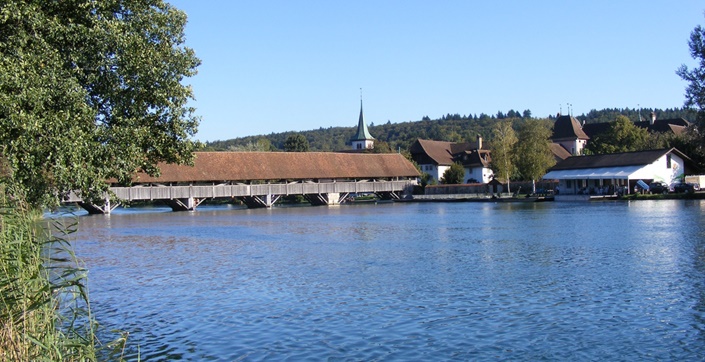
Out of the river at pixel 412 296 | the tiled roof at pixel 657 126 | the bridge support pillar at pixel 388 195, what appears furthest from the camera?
the tiled roof at pixel 657 126

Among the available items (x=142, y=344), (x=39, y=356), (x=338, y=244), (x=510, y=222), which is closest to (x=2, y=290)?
(x=39, y=356)

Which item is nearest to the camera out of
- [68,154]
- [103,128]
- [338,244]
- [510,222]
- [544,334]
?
[544,334]

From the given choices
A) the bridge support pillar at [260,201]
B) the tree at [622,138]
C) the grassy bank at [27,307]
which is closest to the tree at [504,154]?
the tree at [622,138]

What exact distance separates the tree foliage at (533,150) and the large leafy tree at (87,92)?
4867cm

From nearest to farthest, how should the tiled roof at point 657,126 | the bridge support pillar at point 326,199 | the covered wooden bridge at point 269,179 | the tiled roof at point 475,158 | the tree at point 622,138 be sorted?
the covered wooden bridge at point 269,179 → the bridge support pillar at point 326,199 → the tree at point 622,138 → the tiled roof at point 475,158 → the tiled roof at point 657,126

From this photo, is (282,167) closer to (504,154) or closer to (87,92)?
(504,154)

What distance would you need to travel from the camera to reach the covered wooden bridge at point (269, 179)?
5444cm

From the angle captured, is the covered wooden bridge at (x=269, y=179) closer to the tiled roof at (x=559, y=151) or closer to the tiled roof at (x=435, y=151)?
the tiled roof at (x=435, y=151)

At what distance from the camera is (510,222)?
113 ft

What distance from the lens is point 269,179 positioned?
60.8 m

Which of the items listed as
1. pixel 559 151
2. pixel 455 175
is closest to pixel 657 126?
pixel 559 151

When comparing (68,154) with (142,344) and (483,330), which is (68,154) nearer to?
(142,344)

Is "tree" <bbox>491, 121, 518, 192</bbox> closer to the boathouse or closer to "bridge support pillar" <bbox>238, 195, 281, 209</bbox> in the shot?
the boathouse

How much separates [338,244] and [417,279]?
9189 mm
